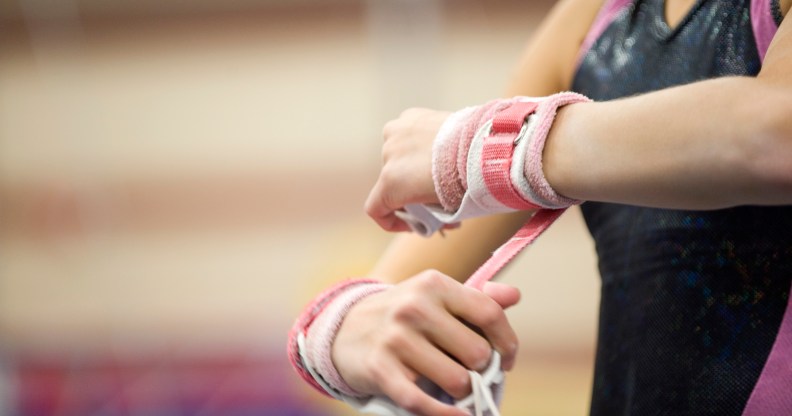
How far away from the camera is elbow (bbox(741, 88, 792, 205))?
458 millimetres

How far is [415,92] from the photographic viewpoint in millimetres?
2697

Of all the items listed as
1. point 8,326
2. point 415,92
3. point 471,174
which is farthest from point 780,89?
point 8,326

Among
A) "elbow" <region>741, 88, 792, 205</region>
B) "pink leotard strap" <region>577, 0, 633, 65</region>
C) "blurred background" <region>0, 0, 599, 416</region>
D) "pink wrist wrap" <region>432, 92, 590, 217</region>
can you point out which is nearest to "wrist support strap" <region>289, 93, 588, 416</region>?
"pink wrist wrap" <region>432, 92, 590, 217</region>

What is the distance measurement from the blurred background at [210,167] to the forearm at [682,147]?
7.09 ft

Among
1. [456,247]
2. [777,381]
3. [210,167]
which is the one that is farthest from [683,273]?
[210,167]

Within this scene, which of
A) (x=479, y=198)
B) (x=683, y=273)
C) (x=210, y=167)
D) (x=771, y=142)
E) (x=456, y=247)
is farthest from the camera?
(x=210, y=167)

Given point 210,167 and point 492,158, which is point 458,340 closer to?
point 492,158

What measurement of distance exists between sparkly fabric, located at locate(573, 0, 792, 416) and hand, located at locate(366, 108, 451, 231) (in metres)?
0.22

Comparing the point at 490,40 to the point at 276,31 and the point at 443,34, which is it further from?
the point at 276,31

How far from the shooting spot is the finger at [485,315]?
20.4 inches

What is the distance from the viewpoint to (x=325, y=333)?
582 millimetres

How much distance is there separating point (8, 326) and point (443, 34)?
1794 millimetres

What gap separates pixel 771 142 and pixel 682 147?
0.15 ft

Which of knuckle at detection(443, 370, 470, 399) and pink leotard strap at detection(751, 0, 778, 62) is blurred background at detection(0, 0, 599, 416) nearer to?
pink leotard strap at detection(751, 0, 778, 62)
